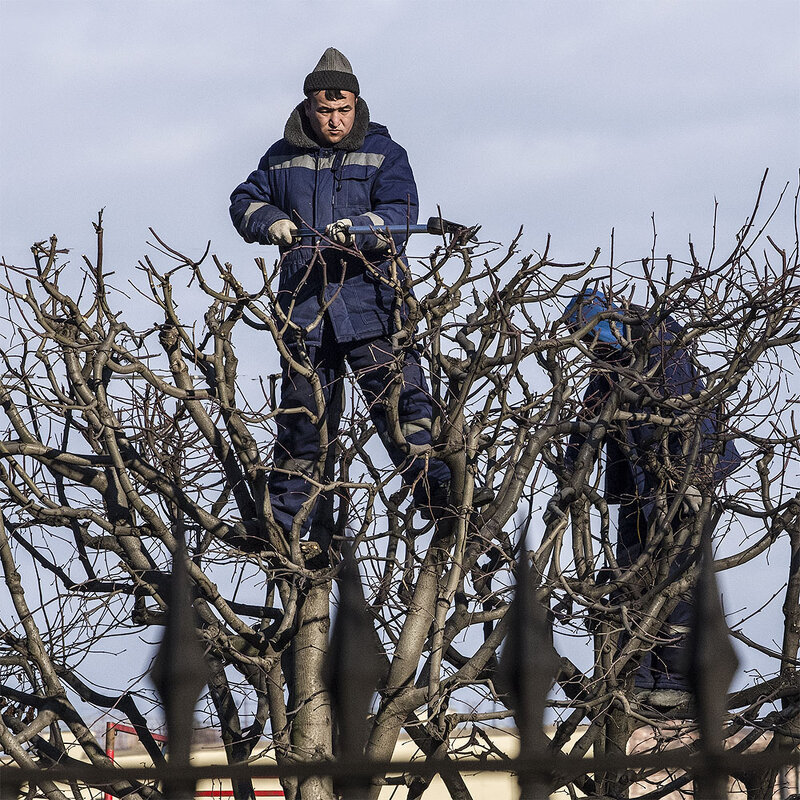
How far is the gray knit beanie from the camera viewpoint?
5.64 m

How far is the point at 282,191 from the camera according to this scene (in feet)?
18.4

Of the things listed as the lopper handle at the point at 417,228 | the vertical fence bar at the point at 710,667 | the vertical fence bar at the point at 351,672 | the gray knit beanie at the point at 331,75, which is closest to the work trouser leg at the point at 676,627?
the lopper handle at the point at 417,228

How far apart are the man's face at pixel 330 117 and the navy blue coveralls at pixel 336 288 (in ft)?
0.13

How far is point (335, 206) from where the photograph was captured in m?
5.50

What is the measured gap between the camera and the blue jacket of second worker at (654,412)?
519 cm

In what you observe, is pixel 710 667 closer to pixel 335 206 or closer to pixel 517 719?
pixel 517 719

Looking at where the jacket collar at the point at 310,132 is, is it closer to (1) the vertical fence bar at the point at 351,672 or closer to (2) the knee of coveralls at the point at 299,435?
(2) the knee of coveralls at the point at 299,435

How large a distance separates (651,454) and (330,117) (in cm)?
219

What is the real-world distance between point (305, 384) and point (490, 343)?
97 centimetres

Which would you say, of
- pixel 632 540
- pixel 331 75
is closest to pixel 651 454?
pixel 632 540

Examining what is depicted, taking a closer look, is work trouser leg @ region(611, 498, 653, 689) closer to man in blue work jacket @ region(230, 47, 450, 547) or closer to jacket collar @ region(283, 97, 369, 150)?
man in blue work jacket @ region(230, 47, 450, 547)

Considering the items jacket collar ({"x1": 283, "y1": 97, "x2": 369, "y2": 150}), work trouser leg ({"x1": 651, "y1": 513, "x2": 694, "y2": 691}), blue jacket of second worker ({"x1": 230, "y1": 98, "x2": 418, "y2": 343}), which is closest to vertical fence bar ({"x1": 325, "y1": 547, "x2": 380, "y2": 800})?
blue jacket of second worker ({"x1": 230, "y1": 98, "x2": 418, "y2": 343})

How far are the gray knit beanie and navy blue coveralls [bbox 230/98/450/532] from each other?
122 mm

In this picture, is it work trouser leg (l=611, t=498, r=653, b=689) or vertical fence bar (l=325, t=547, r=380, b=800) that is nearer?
vertical fence bar (l=325, t=547, r=380, b=800)
